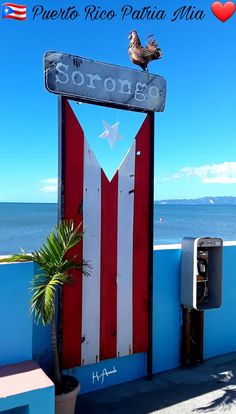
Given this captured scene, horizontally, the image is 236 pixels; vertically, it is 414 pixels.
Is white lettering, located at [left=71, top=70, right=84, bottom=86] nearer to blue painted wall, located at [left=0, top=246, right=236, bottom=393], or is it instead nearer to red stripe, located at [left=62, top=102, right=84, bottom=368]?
red stripe, located at [left=62, top=102, right=84, bottom=368]

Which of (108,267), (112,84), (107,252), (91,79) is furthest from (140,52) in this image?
(108,267)

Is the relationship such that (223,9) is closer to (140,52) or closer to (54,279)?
(140,52)

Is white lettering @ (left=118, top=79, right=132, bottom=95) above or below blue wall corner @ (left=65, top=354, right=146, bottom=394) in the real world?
above

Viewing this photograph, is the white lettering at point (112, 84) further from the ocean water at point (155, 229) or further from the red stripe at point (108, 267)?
the ocean water at point (155, 229)

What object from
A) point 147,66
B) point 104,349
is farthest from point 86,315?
point 147,66

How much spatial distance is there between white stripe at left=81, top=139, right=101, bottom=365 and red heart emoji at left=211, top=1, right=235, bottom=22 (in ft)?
7.79

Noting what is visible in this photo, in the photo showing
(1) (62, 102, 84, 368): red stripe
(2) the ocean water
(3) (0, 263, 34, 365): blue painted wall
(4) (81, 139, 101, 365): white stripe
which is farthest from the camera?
(2) the ocean water

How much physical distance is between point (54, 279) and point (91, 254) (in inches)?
26.2

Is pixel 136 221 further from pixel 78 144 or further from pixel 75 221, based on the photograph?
pixel 78 144

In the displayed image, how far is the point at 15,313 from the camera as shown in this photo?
2.81 meters

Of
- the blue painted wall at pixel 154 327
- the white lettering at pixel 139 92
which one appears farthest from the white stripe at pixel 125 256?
the white lettering at pixel 139 92

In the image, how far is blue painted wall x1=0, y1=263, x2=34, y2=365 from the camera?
2.75 m

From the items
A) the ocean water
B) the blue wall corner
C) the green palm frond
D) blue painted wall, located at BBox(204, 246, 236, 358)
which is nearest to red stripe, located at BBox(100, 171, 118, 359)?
the blue wall corner

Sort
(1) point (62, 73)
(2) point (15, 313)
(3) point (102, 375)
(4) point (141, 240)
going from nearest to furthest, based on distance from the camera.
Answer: (2) point (15, 313), (1) point (62, 73), (3) point (102, 375), (4) point (141, 240)
